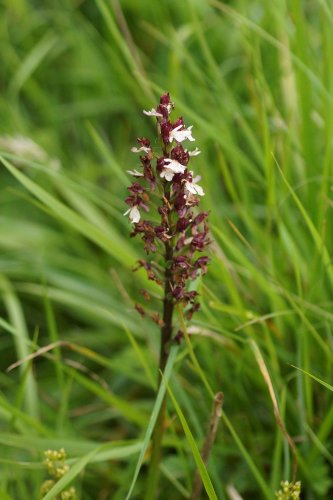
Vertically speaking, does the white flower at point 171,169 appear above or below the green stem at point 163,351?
above

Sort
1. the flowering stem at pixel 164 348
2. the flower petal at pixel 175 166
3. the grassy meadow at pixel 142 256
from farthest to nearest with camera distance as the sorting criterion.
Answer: the grassy meadow at pixel 142 256 < the flowering stem at pixel 164 348 < the flower petal at pixel 175 166

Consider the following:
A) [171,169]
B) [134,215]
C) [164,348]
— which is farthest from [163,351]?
[171,169]

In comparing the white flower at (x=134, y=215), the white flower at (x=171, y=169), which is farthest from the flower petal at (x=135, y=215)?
the white flower at (x=171, y=169)

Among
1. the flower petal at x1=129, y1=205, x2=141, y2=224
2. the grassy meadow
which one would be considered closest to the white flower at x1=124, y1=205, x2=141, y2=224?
the flower petal at x1=129, y1=205, x2=141, y2=224

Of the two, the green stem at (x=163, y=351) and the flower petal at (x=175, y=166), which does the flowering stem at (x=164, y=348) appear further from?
the flower petal at (x=175, y=166)

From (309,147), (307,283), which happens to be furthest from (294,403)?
(309,147)

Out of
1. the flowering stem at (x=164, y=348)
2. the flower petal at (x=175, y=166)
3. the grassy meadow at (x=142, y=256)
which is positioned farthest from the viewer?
the grassy meadow at (x=142, y=256)

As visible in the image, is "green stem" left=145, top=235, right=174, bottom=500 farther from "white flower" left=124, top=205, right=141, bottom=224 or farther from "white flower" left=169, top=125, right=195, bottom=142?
"white flower" left=169, top=125, right=195, bottom=142
